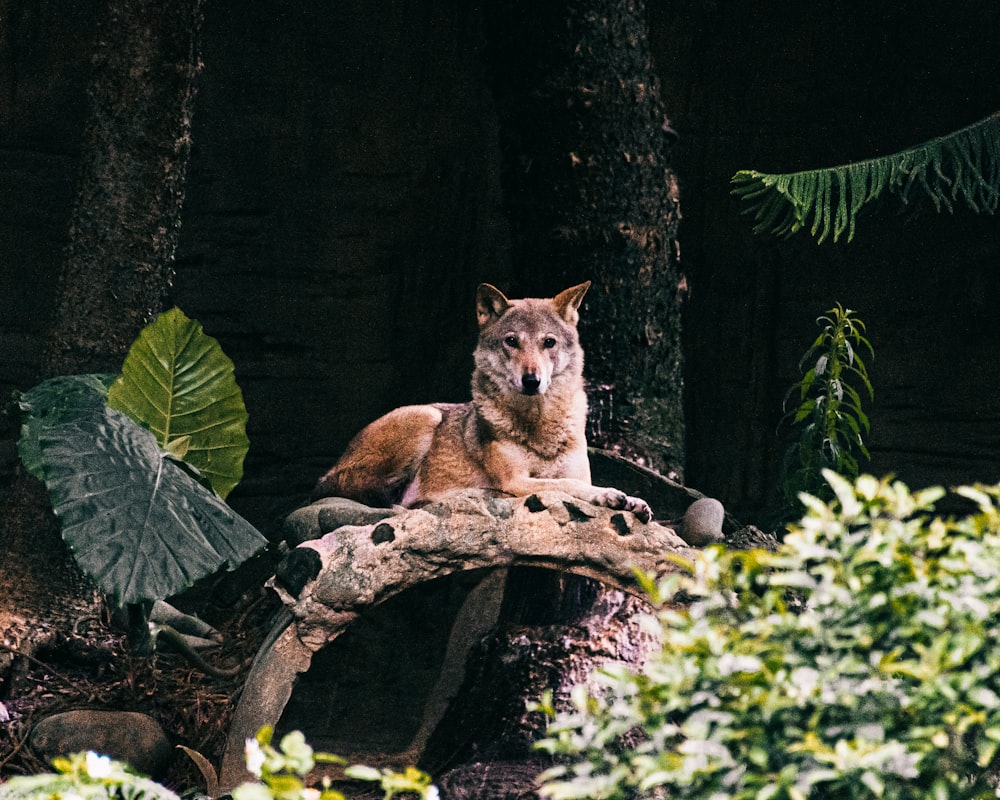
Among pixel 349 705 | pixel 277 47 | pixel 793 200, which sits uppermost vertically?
pixel 277 47

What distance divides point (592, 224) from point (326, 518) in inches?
57.8

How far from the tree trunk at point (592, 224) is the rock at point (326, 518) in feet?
2.49

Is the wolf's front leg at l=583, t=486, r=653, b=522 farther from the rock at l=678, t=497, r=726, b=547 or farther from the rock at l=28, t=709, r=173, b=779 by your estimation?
the rock at l=28, t=709, r=173, b=779

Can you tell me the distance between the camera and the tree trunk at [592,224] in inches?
185

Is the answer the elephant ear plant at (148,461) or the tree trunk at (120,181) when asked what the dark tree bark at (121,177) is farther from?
the elephant ear plant at (148,461)

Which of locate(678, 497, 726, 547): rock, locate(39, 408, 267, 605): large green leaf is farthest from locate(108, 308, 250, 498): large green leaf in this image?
locate(678, 497, 726, 547): rock

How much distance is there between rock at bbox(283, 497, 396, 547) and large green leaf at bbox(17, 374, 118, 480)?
719mm

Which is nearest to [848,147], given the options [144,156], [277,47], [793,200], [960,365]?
[960,365]

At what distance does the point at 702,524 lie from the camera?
4246 millimetres

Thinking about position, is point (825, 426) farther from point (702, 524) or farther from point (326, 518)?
point (326, 518)

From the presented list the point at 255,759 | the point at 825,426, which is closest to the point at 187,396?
the point at 825,426

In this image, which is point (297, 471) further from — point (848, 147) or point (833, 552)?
point (833, 552)

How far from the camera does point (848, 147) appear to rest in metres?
5.88

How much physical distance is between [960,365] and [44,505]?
383cm
